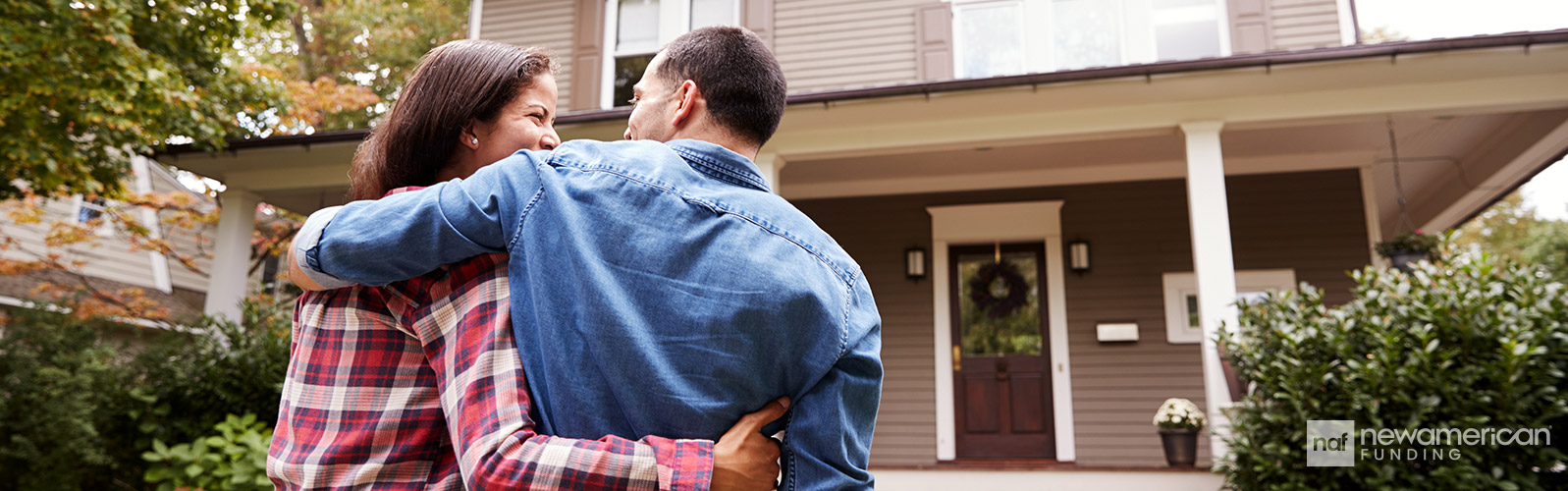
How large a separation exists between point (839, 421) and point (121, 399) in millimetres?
7738

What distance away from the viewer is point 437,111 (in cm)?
136

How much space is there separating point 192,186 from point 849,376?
17.8 metres

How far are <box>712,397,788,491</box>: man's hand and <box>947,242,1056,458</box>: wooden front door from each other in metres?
7.46

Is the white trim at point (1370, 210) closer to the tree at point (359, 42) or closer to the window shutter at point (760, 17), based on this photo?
the window shutter at point (760, 17)

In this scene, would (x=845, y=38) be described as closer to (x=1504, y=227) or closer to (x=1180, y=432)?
(x=1180, y=432)

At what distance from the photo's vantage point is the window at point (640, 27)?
8.83 m

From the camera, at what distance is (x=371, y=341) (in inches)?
46.5

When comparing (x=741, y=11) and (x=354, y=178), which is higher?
(x=741, y=11)

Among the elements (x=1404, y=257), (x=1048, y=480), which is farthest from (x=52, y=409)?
(x=1404, y=257)

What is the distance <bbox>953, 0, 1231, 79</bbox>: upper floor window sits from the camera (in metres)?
7.72

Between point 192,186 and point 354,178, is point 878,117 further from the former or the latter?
point 192,186

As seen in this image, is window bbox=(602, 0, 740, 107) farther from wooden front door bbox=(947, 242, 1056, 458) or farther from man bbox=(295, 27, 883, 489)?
man bbox=(295, 27, 883, 489)

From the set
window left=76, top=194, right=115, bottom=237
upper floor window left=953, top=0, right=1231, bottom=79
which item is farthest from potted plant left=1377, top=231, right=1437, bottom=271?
window left=76, top=194, right=115, bottom=237

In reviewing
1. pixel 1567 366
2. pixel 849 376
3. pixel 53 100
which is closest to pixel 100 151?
pixel 53 100
